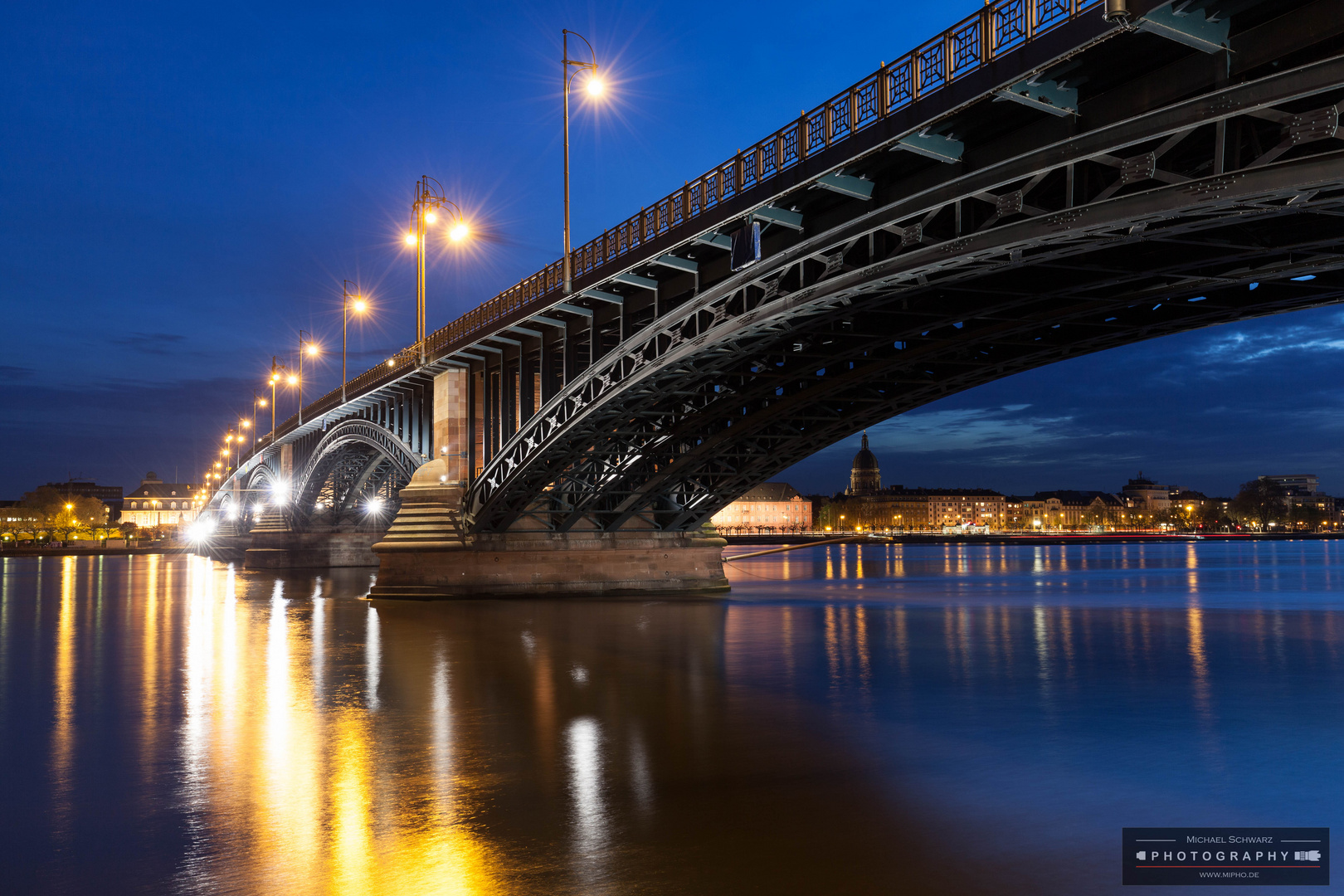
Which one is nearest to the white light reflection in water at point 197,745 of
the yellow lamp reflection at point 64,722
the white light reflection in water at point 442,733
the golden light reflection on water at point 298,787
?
the golden light reflection on water at point 298,787

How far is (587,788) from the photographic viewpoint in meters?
10.4

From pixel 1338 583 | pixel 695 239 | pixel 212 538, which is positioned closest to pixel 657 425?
pixel 695 239

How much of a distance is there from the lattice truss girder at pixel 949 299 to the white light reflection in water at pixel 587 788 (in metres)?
10.2

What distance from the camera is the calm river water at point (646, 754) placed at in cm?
806

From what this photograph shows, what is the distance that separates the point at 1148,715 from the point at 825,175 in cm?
1164

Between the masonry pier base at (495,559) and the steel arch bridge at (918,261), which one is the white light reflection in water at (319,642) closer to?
the masonry pier base at (495,559)

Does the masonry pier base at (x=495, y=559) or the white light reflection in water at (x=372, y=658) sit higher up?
the masonry pier base at (x=495, y=559)

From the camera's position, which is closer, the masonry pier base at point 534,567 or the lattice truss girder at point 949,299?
the lattice truss girder at point 949,299

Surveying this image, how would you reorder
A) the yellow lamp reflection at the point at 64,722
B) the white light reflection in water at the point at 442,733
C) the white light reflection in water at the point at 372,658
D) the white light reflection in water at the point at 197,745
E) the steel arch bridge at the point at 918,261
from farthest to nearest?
1. the white light reflection in water at the point at 372,658
2. the steel arch bridge at the point at 918,261
3. the white light reflection in water at the point at 442,733
4. the yellow lamp reflection at the point at 64,722
5. the white light reflection in water at the point at 197,745

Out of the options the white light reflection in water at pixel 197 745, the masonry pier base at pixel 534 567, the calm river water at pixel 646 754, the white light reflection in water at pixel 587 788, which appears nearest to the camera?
the calm river water at pixel 646 754

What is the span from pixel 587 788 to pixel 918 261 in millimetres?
11475

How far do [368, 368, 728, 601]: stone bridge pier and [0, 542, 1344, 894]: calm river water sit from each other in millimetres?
9819

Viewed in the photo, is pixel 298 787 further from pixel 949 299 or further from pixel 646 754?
pixel 949 299

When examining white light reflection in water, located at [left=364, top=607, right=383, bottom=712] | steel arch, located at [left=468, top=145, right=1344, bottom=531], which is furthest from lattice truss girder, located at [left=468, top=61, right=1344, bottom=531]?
white light reflection in water, located at [left=364, top=607, right=383, bottom=712]
